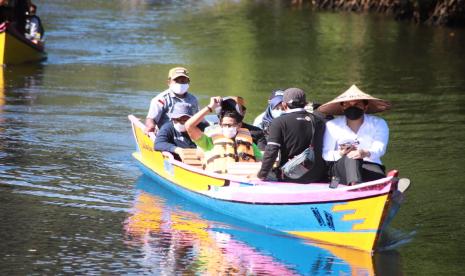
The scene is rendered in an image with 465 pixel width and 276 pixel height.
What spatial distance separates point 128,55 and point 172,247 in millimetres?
18069

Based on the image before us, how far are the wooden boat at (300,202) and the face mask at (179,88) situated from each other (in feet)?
4.04

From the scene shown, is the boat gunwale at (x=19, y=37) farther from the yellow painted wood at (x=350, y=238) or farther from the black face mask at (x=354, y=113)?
the black face mask at (x=354, y=113)

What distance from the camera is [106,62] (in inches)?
1083

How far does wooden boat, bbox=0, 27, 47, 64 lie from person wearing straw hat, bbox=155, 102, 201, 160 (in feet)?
40.4

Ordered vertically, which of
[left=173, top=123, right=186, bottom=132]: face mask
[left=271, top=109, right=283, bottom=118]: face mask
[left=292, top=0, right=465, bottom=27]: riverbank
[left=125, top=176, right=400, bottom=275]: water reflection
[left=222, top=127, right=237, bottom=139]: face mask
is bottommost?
[left=125, top=176, right=400, bottom=275]: water reflection

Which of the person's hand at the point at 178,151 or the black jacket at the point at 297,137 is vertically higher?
the black jacket at the point at 297,137

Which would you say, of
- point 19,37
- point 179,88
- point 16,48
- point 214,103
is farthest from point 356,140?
point 16,48

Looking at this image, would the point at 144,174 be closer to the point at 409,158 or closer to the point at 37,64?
the point at 409,158

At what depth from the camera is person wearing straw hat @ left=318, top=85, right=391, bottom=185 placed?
11188mm

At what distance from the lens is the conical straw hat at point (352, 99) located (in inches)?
441

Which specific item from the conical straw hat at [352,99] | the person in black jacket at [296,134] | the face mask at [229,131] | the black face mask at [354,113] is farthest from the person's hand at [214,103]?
the black face mask at [354,113]

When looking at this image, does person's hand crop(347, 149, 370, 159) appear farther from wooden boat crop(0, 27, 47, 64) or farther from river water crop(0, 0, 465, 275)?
wooden boat crop(0, 27, 47, 64)

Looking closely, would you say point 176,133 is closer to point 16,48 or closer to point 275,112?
point 275,112

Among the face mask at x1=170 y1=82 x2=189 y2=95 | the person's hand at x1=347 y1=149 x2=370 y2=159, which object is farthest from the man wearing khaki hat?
the person's hand at x1=347 y1=149 x2=370 y2=159
